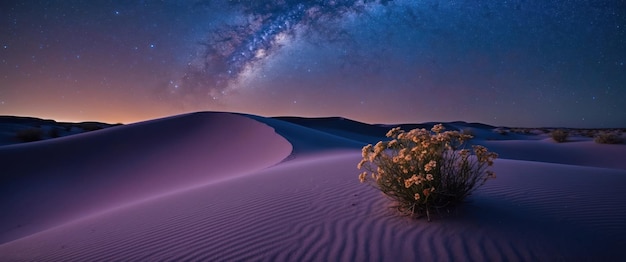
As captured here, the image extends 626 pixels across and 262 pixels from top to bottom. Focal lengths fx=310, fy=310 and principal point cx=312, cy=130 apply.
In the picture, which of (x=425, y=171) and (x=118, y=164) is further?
(x=118, y=164)

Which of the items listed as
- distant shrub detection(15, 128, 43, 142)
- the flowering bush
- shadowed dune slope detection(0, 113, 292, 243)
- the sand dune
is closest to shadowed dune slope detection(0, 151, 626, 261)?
the sand dune

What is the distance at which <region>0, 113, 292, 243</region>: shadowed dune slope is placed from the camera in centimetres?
878

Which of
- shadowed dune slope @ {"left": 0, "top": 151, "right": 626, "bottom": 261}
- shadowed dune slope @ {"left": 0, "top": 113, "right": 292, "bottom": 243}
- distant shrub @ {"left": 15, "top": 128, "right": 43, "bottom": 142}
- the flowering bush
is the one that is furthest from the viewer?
distant shrub @ {"left": 15, "top": 128, "right": 43, "bottom": 142}

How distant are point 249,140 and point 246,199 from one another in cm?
1118

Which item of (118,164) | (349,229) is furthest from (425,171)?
(118,164)

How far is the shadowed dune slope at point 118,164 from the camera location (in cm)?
878

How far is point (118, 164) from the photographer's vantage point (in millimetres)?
13008

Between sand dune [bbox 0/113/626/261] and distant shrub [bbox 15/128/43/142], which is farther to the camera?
distant shrub [bbox 15/128/43/142]

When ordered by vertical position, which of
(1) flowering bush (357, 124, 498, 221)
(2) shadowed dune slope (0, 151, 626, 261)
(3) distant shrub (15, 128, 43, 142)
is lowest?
(2) shadowed dune slope (0, 151, 626, 261)

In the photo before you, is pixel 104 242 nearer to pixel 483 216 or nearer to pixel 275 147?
pixel 483 216

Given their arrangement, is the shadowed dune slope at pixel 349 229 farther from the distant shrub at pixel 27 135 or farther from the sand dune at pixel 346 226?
the distant shrub at pixel 27 135

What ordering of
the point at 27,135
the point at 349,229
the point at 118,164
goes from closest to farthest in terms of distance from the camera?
the point at 349,229 < the point at 118,164 < the point at 27,135

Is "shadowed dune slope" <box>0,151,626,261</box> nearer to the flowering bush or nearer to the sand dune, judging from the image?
the sand dune

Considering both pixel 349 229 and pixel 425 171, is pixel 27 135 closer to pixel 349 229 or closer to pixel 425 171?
pixel 349 229
